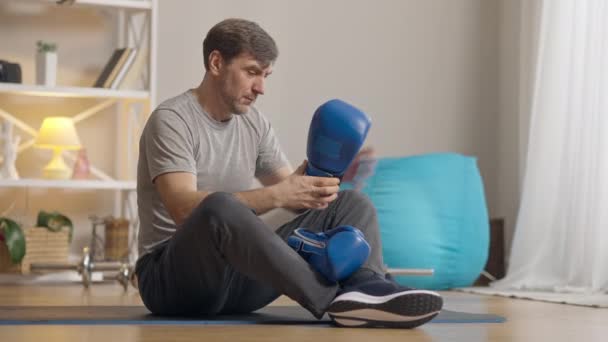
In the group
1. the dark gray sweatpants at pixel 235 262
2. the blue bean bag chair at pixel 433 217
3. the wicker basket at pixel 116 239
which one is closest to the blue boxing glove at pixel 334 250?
the dark gray sweatpants at pixel 235 262

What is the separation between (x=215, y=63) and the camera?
249 cm

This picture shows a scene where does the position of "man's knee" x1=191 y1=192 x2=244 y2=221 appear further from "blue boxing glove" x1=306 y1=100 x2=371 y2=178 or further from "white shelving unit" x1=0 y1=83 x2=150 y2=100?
"white shelving unit" x1=0 y1=83 x2=150 y2=100

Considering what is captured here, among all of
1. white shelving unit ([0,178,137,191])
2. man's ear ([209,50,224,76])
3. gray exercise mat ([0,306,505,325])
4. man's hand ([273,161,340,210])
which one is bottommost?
gray exercise mat ([0,306,505,325])

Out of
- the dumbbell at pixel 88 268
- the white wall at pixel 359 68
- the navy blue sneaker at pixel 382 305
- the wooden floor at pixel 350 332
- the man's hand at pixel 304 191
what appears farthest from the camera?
the white wall at pixel 359 68

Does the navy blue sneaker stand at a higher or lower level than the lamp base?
lower

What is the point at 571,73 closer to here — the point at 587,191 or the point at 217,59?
the point at 587,191

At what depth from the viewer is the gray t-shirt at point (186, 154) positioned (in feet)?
7.82

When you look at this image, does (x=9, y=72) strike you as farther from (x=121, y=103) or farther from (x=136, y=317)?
(x=136, y=317)

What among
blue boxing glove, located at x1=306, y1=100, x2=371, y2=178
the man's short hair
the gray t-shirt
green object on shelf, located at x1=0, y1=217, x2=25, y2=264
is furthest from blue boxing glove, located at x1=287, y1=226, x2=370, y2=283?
green object on shelf, located at x1=0, y1=217, x2=25, y2=264

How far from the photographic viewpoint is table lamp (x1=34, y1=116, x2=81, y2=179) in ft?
15.5

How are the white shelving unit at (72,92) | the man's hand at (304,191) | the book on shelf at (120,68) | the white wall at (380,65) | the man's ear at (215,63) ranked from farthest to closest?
the white wall at (380,65), the book on shelf at (120,68), the white shelving unit at (72,92), the man's ear at (215,63), the man's hand at (304,191)

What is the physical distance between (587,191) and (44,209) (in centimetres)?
258

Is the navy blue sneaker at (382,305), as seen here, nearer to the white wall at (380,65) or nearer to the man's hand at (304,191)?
the man's hand at (304,191)

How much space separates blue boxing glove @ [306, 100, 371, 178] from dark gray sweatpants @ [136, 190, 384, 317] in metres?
0.16
